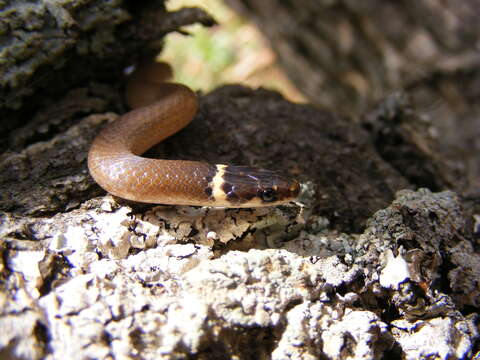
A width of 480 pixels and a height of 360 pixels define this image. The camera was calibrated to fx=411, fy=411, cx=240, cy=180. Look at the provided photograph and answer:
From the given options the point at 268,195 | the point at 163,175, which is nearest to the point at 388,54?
the point at 268,195

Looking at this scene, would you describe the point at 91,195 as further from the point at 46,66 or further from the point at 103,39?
the point at 103,39

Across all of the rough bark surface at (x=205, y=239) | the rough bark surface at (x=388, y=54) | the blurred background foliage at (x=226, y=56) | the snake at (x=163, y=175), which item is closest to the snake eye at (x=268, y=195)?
the snake at (x=163, y=175)

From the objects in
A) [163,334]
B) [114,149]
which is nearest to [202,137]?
[114,149]

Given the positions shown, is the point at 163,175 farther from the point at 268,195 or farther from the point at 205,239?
the point at 268,195

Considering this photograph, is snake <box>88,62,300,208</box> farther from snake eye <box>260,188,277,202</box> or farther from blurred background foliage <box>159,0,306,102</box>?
blurred background foliage <box>159,0,306,102</box>

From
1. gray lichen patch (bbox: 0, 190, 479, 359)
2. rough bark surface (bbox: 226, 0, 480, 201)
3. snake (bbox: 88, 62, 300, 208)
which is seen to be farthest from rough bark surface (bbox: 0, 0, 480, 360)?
rough bark surface (bbox: 226, 0, 480, 201)

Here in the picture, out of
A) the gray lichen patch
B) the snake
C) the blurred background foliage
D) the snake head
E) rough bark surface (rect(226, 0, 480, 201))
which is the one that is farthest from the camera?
the blurred background foliage
